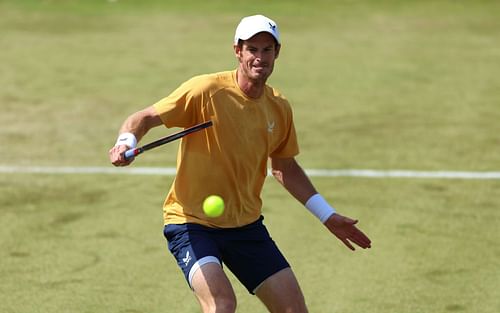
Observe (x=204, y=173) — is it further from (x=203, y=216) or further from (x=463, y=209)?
(x=463, y=209)

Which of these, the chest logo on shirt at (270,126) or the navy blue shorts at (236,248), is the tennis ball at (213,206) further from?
the chest logo on shirt at (270,126)

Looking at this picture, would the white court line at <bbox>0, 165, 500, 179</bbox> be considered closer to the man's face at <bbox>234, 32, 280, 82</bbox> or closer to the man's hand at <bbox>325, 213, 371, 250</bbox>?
the man's hand at <bbox>325, 213, 371, 250</bbox>

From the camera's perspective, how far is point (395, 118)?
1606 centimetres

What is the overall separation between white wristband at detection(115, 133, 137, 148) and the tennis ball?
79cm

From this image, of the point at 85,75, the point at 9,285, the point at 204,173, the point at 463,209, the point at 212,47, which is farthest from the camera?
Answer: the point at 212,47

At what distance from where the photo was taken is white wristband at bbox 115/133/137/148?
7350 millimetres

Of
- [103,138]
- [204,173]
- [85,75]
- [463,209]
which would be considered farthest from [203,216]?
[85,75]

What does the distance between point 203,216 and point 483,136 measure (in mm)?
8156

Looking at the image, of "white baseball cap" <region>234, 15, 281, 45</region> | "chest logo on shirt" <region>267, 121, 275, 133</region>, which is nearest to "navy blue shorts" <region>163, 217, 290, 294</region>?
"chest logo on shirt" <region>267, 121, 275, 133</region>

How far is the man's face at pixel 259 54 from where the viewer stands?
7.77 metres

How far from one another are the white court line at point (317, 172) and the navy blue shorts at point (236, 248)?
5.79 metres

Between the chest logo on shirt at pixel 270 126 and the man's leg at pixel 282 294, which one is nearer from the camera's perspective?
the man's leg at pixel 282 294

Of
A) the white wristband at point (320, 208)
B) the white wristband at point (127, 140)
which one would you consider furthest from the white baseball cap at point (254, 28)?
the white wristband at point (320, 208)

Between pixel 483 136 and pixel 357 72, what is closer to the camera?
pixel 483 136
